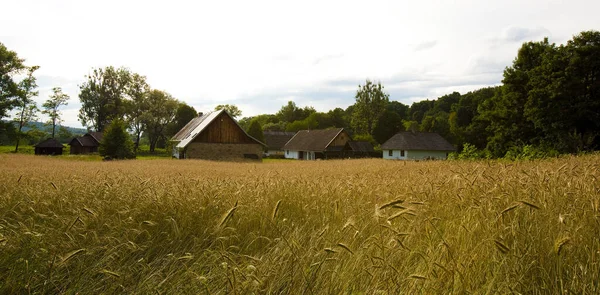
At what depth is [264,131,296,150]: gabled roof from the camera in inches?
2881

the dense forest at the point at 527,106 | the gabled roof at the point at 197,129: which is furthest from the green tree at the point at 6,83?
the gabled roof at the point at 197,129

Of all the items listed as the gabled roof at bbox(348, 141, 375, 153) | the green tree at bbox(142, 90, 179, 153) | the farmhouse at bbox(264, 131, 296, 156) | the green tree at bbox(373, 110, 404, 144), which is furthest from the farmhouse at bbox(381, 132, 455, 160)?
the green tree at bbox(142, 90, 179, 153)

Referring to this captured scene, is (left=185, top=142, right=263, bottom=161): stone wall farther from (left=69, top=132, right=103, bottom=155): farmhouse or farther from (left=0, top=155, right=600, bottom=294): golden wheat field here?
(left=69, top=132, right=103, bottom=155): farmhouse

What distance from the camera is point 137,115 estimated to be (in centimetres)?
6438

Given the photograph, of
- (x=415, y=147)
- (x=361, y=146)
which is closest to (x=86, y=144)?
(x=361, y=146)

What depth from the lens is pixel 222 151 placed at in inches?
1540

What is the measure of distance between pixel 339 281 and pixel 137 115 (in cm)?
6826

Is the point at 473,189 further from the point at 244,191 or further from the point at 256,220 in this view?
the point at 244,191

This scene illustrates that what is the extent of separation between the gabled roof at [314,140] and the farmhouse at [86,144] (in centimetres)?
3335

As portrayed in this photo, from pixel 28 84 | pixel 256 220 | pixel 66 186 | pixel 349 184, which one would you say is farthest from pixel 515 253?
pixel 28 84

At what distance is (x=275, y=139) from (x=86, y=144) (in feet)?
110

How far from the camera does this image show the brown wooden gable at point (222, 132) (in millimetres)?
38594

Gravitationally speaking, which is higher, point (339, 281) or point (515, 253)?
point (515, 253)

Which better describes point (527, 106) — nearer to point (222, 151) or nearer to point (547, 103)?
point (547, 103)
